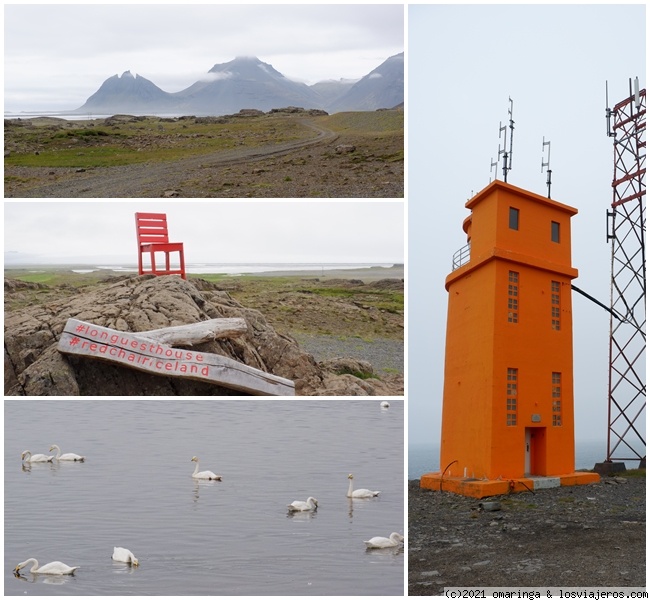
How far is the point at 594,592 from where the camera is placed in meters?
8.10

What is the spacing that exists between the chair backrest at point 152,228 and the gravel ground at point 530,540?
4278mm

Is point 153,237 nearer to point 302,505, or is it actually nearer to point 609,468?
point 302,505

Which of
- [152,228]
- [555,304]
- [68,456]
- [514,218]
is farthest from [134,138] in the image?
[555,304]

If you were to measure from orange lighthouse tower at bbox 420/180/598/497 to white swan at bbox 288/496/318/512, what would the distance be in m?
3.71

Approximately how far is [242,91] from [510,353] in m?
5.52

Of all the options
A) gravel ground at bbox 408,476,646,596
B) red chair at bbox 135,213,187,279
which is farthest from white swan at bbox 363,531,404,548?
red chair at bbox 135,213,187,279

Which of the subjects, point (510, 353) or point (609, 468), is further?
point (609, 468)

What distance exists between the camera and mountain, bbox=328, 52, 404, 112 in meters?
9.22

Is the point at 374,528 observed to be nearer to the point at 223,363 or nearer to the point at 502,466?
the point at 223,363

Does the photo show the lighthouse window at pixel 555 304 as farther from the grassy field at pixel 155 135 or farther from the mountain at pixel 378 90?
the mountain at pixel 378 90

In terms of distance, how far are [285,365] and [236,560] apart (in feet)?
6.39

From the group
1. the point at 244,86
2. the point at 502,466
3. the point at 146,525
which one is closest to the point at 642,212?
the point at 502,466

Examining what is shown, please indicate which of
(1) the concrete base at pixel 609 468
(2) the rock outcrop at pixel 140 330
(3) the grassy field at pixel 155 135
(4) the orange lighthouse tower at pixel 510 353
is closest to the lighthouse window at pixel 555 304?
(4) the orange lighthouse tower at pixel 510 353

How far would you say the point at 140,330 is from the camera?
26.4 feet
